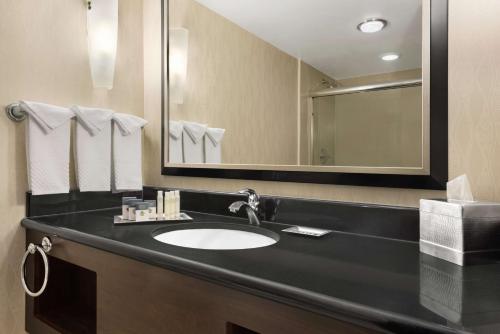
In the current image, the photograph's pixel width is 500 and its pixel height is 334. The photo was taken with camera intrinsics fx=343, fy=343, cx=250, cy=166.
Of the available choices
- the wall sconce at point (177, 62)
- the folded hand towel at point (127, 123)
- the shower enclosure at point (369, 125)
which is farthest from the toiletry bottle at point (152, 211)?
the shower enclosure at point (369, 125)

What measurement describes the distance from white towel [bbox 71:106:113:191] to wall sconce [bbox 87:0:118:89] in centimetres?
16

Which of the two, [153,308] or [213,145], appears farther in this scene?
[213,145]

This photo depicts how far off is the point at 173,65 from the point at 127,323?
1.18m

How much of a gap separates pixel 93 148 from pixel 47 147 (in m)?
0.19

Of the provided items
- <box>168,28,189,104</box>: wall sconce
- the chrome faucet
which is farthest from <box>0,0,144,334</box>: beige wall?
the chrome faucet

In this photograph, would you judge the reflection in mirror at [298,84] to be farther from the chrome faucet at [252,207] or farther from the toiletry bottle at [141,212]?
the toiletry bottle at [141,212]

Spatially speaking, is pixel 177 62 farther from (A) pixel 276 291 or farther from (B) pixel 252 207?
(A) pixel 276 291

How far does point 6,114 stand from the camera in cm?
128

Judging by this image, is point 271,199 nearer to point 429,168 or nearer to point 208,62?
point 429,168

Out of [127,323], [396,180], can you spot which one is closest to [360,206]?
[396,180]

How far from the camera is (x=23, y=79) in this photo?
1.32 metres

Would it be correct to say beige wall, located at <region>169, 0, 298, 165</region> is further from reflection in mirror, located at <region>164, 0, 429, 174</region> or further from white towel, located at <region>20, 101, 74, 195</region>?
white towel, located at <region>20, 101, 74, 195</region>

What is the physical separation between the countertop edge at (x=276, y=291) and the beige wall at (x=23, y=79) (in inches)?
20.8

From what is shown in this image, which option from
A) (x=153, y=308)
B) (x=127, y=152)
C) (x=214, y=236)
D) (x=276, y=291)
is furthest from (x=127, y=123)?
(x=276, y=291)
